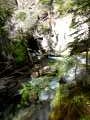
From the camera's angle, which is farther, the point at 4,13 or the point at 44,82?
the point at 4,13

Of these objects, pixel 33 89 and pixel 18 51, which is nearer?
pixel 33 89

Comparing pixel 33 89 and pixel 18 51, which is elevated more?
pixel 18 51

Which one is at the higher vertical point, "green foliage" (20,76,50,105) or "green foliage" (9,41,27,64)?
"green foliage" (9,41,27,64)

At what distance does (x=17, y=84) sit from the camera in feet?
26.2

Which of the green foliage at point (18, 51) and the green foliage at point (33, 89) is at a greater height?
the green foliage at point (18, 51)

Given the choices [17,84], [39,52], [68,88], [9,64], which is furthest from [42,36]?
[68,88]

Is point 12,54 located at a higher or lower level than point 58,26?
lower

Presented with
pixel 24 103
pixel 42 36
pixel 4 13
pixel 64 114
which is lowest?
pixel 24 103

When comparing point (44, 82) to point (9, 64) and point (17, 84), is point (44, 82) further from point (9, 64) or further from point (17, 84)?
point (9, 64)

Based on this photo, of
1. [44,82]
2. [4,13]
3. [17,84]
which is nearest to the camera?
[44,82]

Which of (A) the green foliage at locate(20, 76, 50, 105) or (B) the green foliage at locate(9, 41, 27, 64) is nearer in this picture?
(A) the green foliage at locate(20, 76, 50, 105)

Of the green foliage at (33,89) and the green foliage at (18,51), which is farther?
the green foliage at (18,51)

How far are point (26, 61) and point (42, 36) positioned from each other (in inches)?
88.6

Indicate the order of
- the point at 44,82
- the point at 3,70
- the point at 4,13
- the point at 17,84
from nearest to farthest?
Result: the point at 44,82, the point at 17,84, the point at 3,70, the point at 4,13
